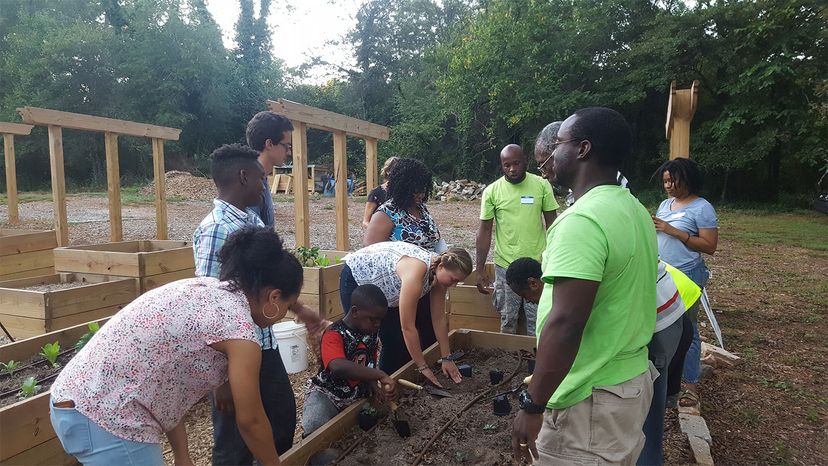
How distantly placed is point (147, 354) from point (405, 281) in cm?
146

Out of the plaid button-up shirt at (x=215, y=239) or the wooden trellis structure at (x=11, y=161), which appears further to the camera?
the wooden trellis structure at (x=11, y=161)

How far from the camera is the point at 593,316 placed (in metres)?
1.55

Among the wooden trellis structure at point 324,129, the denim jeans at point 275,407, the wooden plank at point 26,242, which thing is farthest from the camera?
the wooden plank at point 26,242

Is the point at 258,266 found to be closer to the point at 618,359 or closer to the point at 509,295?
the point at 618,359

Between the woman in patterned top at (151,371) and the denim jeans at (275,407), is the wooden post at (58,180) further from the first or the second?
the woman in patterned top at (151,371)

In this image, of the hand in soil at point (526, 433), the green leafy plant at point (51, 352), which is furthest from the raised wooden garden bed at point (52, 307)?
the hand in soil at point (526, 433)

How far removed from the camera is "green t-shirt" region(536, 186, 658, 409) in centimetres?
144

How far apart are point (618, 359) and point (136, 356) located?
138cm

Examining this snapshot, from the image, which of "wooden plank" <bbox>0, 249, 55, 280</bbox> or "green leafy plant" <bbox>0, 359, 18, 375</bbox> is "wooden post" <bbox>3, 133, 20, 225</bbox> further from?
"green leafy plant" <bbox>0, 359, 18, 375</bbox>

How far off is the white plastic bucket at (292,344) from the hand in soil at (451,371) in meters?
1.23

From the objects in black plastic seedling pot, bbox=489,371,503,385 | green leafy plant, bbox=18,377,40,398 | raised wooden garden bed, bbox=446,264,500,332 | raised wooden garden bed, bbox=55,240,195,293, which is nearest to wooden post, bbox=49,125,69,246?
raised wooden garden bed, bbox=55,240,195,293

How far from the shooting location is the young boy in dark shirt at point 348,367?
2.60m

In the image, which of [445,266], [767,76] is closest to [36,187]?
[445,266]

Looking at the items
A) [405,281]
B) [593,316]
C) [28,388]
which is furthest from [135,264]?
[593,316]
